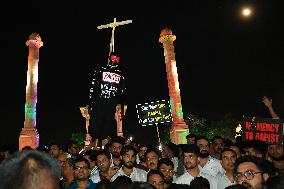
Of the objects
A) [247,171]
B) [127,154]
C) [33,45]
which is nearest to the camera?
[247,171]

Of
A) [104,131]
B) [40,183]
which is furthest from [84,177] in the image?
[104,131]

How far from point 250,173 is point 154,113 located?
30.5 feet

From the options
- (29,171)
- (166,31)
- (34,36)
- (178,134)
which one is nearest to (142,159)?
(29,171)

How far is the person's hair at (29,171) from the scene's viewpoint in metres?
1.54

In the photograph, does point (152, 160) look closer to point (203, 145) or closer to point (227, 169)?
point (203, 145)

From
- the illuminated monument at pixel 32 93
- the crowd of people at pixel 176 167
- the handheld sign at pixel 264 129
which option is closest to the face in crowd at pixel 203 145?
the crowd of people at pixel 176 167

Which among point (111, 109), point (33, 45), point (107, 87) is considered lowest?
point (111, 109)

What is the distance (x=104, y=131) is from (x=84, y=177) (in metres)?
5.51

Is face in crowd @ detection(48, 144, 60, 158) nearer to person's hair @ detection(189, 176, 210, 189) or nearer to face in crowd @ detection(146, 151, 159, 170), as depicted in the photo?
face in crowd @ detection(146, 151, 159, 170)

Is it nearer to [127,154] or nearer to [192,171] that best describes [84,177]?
[127,154]

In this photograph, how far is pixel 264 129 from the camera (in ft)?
27.8

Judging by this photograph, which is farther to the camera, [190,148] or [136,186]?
[190,148]

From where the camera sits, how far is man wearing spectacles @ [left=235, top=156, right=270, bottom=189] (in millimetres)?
4282

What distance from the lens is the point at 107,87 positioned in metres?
12.1
